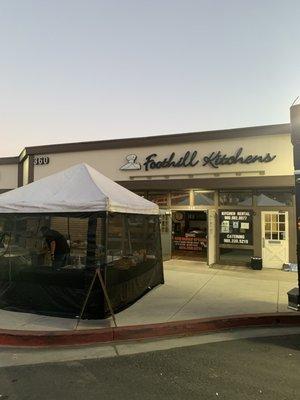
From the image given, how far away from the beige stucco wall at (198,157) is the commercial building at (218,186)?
3cm

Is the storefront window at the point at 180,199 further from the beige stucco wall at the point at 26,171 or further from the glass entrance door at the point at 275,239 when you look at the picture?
the beige stucco wall at the point at 26,171

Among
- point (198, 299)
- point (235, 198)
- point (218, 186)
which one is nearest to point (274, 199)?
point (235, 198)

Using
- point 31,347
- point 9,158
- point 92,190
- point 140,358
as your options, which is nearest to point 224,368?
point 140,358

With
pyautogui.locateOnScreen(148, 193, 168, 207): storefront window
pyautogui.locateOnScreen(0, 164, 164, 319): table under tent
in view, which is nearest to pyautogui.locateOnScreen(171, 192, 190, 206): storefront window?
pyautogui.locateOnScreen(148, 193, 168, 207): storefront window

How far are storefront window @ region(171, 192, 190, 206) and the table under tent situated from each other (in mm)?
6230

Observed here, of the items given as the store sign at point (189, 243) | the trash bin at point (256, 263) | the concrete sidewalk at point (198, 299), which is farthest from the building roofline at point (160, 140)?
the concrete sidewalk at point (198, 299)

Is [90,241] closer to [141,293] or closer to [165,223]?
[141,293]

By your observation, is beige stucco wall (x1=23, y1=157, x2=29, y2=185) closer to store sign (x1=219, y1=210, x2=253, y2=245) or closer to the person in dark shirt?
store sign (x1=219, y1=210, x2=253, y2=245)

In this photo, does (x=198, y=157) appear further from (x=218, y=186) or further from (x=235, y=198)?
(x=235, y=198)

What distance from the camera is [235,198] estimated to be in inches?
593

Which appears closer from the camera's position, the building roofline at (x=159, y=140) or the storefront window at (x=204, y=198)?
the building roofline at (x=159, y=140)

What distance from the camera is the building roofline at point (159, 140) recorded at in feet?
47.1

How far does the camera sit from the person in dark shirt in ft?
27.5

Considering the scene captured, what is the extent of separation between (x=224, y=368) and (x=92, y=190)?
13.6ft
